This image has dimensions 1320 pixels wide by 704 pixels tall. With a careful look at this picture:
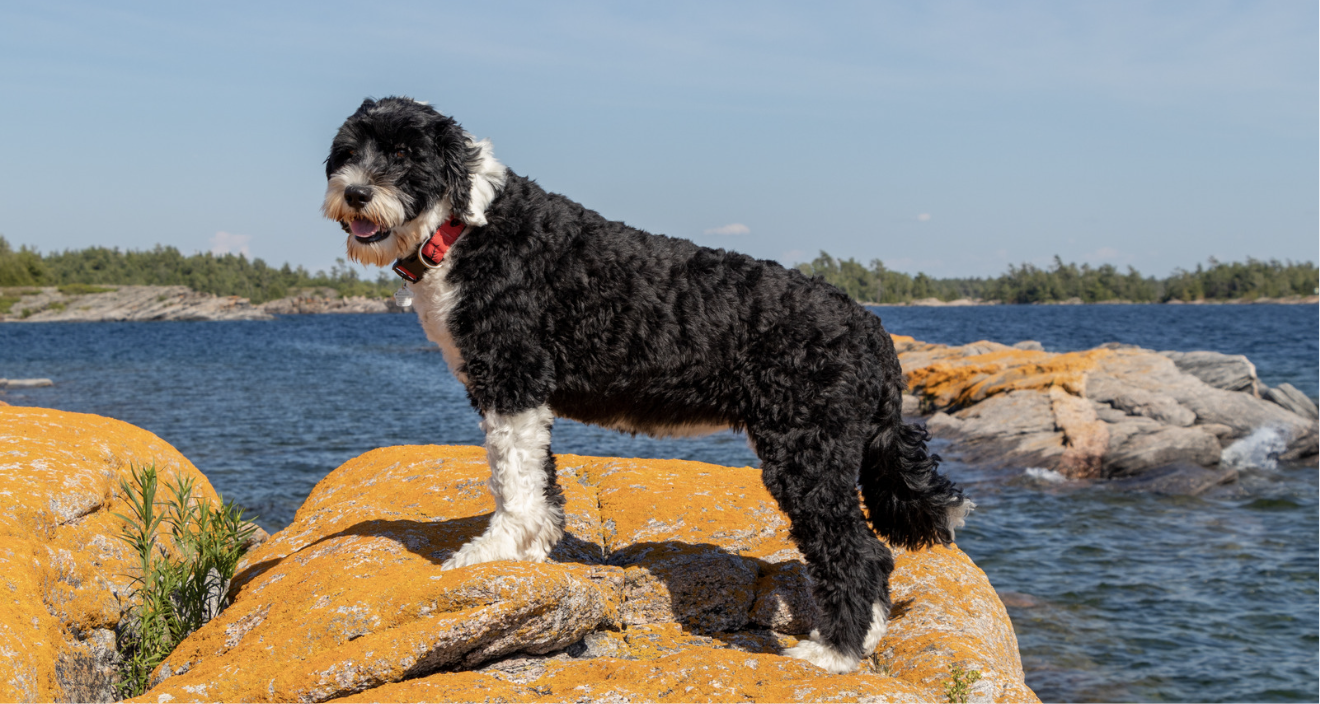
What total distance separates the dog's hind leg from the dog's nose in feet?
7.58

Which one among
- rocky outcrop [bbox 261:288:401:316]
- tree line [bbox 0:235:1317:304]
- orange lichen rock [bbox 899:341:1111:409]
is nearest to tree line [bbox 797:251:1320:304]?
tree line [bbox 0:235:1317:304]

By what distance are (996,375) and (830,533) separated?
67.4 feet

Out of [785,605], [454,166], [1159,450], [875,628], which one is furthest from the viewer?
[1159,450]

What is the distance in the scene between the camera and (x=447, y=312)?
4453mm

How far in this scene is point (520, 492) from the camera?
448 centimetres

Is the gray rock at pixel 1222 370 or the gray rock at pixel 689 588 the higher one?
the gray rock at pixel 1222 370

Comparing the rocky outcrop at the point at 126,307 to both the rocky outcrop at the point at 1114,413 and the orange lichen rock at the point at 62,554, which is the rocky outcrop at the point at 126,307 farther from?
the orange lichen rock at the point at 62,554

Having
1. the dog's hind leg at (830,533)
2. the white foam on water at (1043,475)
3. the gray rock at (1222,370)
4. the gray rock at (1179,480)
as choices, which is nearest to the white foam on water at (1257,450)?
the gray rock at (1179,480)

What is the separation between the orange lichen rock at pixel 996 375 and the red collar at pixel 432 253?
19623mm

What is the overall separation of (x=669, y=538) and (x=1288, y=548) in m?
12.4

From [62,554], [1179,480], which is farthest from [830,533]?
[1179,480]

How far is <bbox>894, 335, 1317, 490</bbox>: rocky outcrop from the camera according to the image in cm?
1773

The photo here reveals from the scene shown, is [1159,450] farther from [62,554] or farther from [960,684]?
[62,554]

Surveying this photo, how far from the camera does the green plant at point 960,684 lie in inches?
163
